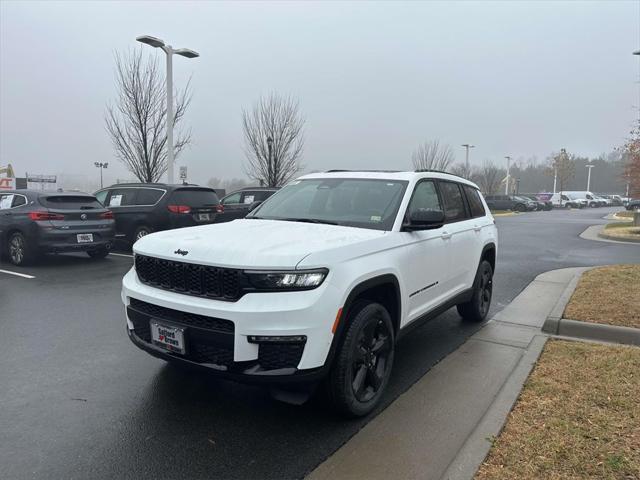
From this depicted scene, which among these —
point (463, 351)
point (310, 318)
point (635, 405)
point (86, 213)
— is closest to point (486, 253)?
point (463, 351)

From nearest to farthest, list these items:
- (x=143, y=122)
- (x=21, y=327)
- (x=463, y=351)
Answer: (x=463, y=351) → (x=21, y=327) → (x=143, y=122)

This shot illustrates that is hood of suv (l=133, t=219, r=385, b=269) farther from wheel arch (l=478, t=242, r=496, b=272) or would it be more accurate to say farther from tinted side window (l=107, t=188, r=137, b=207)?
tinted side window (l=107, t=188, r=137, b=207)

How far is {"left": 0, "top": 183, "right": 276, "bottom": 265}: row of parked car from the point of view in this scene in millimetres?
9461

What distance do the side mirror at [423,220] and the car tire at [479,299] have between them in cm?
209

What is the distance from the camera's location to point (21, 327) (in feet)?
18.2

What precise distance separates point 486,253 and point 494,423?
320 centimetres

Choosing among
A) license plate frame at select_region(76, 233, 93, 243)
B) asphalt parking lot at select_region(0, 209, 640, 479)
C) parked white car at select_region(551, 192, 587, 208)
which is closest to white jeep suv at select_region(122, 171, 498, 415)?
asphalt parking lot at select_region(0, 209, 640, 479)

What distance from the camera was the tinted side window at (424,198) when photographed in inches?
171

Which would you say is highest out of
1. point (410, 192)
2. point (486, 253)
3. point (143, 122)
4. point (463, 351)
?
point (143, 122)

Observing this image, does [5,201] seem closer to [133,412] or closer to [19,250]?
[19,250]

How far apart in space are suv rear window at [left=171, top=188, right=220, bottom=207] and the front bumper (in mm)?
8880

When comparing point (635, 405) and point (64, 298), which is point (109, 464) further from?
point (64, 298)

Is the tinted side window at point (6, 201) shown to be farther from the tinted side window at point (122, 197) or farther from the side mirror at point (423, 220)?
the side mirror at point (423, 220)

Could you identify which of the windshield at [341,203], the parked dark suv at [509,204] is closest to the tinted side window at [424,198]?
the windshield at [341,203]
